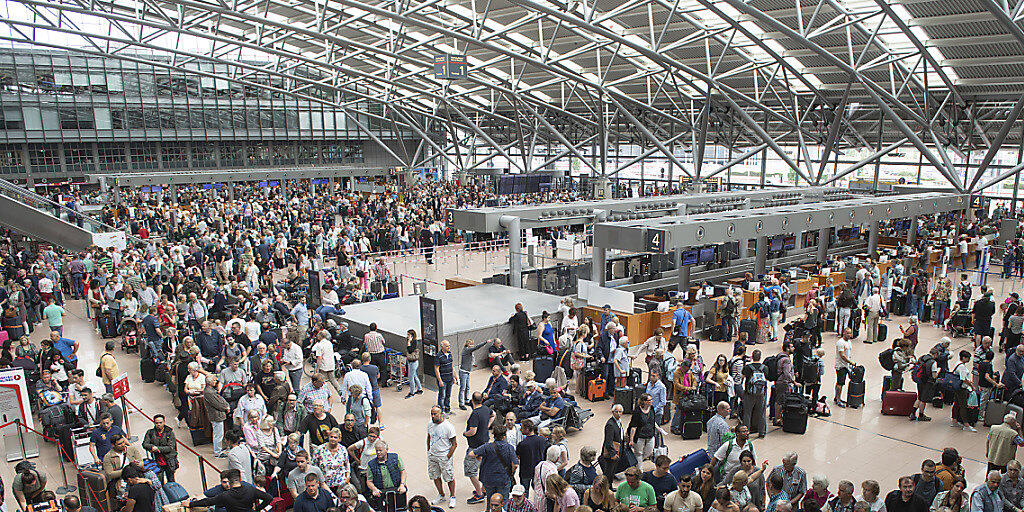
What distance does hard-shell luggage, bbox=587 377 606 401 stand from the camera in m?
11.2

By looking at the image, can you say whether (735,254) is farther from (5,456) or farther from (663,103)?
(663,103)

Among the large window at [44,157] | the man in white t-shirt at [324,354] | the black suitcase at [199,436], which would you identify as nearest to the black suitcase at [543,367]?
the man in white t-shirt at [324,354]

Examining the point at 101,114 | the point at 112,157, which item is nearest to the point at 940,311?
the point at 101,114

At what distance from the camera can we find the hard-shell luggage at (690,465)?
7199 mm

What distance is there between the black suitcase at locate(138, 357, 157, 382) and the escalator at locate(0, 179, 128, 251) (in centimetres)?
1121

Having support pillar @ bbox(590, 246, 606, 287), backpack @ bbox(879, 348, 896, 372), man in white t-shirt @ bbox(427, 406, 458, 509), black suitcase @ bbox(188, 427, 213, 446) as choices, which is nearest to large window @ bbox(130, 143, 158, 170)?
support pillar @ bbox(590, 246, 606, 287)

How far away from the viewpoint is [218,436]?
9.19m

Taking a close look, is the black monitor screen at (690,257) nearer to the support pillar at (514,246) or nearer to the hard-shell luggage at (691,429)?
the support pillar at (514,246)

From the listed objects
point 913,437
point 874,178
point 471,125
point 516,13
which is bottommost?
point 913,437

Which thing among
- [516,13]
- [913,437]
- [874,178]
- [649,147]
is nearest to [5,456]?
[913,437]

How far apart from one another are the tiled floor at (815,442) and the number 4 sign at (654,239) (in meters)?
4.03

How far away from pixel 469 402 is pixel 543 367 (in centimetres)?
162

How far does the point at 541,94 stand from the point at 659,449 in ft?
131

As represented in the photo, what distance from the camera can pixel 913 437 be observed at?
956 cm
